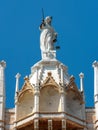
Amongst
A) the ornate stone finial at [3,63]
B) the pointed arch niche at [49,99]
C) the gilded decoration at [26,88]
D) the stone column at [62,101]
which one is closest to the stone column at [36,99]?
the pointed arch niche at [49,99]

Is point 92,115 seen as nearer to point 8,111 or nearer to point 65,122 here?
point 65,122

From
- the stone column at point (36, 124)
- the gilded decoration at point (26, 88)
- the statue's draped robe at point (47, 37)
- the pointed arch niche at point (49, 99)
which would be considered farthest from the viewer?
the statue's draped robe at point (47, 37)

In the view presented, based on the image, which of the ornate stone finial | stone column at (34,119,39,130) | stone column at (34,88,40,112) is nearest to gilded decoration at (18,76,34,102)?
Result: stone column at (34,88,40,112)

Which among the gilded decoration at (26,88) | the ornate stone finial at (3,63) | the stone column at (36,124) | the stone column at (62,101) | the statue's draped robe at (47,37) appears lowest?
the stone column at (36,124)

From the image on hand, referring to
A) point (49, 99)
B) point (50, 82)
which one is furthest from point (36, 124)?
point (50, 82)

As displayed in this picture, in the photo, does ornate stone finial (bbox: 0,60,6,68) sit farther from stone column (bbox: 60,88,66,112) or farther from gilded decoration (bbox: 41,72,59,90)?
stone column (bbox: 60,88,66,112)

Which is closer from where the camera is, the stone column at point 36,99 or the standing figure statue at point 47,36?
the stone column at point 36,99

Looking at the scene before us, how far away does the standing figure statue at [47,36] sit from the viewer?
35.5m

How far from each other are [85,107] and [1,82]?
174 inches

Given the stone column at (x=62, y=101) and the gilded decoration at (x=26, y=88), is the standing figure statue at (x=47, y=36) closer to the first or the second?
the gilded decoration at (x=26, y=88)

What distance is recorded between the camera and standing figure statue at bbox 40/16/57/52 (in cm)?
3547

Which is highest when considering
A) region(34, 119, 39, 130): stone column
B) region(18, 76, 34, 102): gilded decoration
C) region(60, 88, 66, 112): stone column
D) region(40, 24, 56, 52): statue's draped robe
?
region(40, 24, 56, 52): statue's draped robe

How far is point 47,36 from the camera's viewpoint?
35.8m

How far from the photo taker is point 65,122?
31.7 m
